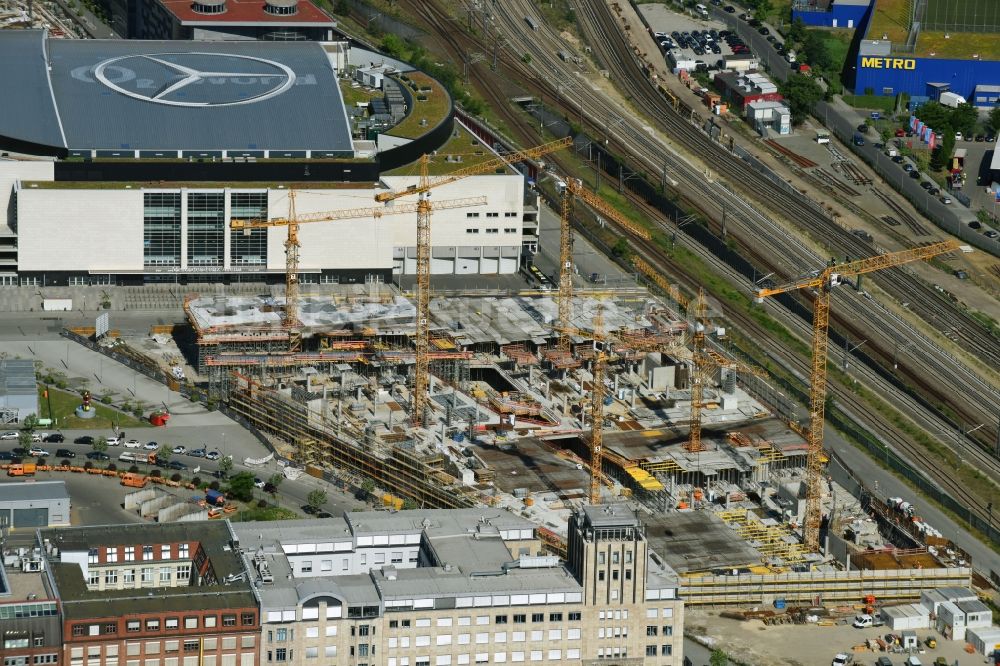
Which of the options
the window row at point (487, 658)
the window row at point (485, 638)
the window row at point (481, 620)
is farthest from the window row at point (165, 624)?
the window row at point (487, 658)

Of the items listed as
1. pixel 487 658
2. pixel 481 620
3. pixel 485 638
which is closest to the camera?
pixel 481 620

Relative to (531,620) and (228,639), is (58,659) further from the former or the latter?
(531,620)

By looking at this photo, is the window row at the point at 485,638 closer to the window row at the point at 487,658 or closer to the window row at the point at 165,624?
the window row at the point at 487,658

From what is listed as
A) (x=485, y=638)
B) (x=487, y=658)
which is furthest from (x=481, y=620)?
(x=487, y=658)

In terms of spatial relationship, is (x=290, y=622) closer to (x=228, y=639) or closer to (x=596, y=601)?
(x=228, y=639)

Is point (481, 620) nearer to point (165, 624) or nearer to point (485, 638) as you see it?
point (485, 638)

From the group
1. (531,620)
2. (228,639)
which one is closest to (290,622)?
(228,639)

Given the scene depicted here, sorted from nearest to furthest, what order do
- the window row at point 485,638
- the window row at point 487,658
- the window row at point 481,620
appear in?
1. the window row at point 481,620
2. the window row at point 485,638
3. the window row at point 487,658

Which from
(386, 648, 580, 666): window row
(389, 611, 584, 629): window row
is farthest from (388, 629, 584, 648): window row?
(386, 648, 580, 666): window row
